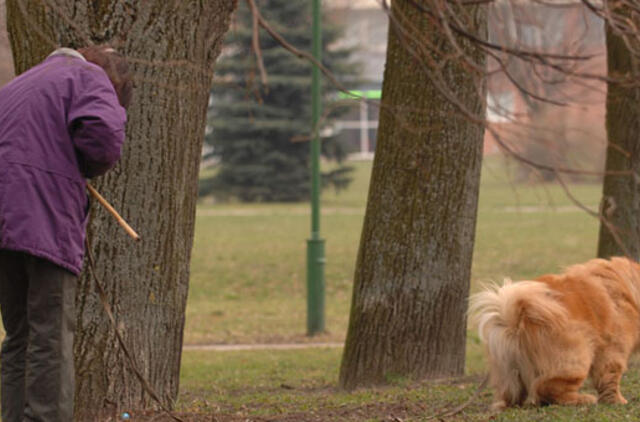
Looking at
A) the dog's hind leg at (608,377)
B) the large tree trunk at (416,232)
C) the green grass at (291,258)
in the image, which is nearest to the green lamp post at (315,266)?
the green grass at (291,258)

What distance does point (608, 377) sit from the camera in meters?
5.93

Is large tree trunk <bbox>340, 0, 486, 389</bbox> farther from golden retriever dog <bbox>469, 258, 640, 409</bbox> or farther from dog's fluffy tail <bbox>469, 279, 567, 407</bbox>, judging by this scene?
dog's fluffy tail <bbox>469, 279, 567, 407</bbox>

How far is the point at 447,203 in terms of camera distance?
7270mm

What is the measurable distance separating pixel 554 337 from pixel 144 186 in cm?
251

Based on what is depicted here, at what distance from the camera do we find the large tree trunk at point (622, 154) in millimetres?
8836

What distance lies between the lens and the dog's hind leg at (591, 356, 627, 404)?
233 inches

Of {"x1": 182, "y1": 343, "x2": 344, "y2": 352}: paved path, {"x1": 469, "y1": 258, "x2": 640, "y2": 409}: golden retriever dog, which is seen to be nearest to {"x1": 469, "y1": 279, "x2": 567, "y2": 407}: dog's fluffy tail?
{"x1": 469, "y1": 258, "x2": 640, "y2": 409}: golden retriever dog

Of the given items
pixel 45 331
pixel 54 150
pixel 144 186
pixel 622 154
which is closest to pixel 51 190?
pixel 54 150

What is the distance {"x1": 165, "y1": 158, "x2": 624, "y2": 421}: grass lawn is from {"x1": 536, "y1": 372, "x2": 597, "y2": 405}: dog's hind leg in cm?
16

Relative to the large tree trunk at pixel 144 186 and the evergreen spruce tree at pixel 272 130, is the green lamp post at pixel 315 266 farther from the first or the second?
the evergreen spruce tree at pixel 272 130

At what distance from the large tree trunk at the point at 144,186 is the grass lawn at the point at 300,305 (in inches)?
21.3

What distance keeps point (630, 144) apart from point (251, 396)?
4184mm

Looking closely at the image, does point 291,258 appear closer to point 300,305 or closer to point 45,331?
point 300,305

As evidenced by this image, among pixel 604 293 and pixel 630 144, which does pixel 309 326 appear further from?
pixel 604 293
